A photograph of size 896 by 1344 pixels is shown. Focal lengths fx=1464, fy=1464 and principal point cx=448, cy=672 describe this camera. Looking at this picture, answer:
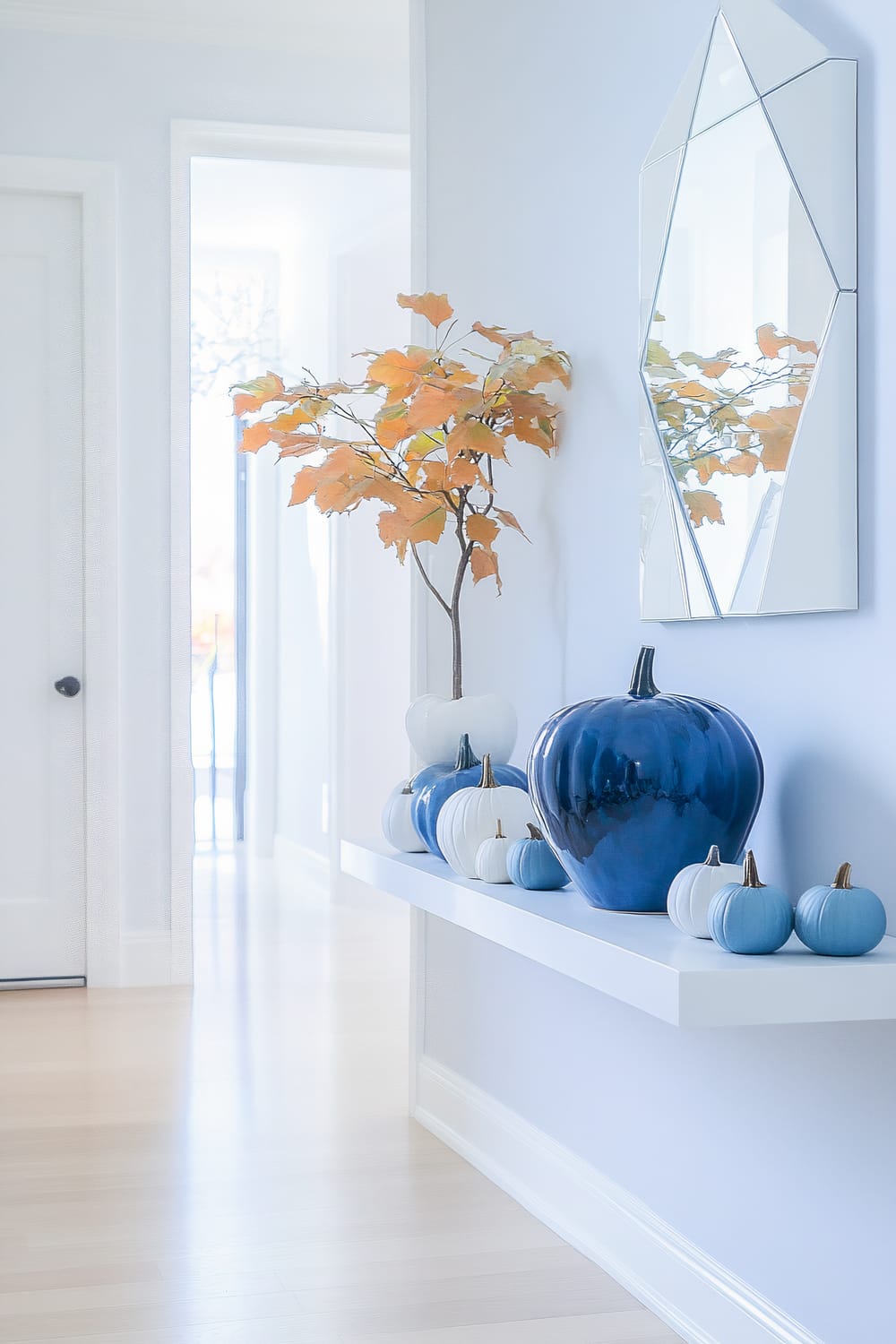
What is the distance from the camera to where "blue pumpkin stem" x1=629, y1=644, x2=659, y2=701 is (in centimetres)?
183

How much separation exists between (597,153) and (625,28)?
7.2 inches

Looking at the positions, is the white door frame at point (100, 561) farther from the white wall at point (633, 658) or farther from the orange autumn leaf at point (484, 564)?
the orange autumn leaf at point (484, 564)

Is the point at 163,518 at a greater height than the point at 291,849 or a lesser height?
greater

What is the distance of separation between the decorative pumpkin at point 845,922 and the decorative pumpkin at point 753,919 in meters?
0.03

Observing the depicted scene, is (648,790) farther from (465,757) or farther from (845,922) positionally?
(465,757)

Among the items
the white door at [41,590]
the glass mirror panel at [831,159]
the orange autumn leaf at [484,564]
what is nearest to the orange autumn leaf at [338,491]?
the orange autumn leaf at [484,564]

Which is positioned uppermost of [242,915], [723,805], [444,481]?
[444,481]

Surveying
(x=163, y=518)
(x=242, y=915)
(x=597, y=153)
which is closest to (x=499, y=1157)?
(x=597, y=153)

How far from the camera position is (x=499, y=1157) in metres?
2.58

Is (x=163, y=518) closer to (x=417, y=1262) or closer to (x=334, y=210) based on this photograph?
(x=334, y=210)

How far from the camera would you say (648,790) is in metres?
1.70

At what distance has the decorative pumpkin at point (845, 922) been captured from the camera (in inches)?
57.1

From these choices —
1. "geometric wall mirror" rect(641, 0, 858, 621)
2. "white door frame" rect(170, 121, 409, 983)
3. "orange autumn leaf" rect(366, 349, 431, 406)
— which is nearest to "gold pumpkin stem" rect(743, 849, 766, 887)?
"geometric wall mirror" rect(641, 0, 858, 621)

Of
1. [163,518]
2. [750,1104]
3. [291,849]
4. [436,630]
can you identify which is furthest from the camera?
[291,849]
